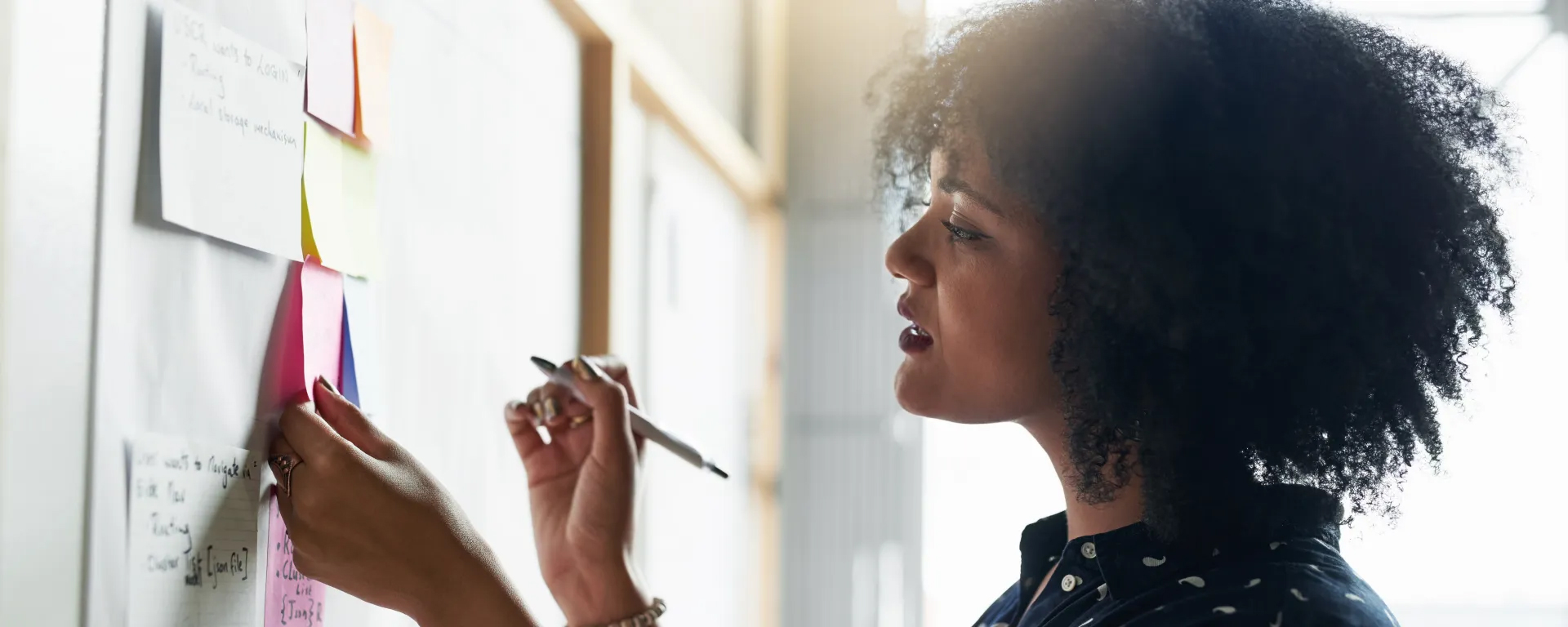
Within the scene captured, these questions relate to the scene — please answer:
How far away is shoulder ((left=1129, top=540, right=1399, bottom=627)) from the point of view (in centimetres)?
66

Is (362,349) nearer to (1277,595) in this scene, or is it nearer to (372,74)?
(372,74)

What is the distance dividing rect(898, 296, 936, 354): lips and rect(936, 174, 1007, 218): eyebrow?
89 millimetres

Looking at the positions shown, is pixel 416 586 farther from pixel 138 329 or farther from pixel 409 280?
pixel 409 280

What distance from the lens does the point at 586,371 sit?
968mm

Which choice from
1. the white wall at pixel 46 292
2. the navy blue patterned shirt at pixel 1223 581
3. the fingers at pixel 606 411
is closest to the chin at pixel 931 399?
the navy blue patterned shirt at pixel 1223 581

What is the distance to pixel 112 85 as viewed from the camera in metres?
0.62

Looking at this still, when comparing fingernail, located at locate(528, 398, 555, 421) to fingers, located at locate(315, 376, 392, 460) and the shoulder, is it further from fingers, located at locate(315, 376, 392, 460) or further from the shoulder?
the shoulder

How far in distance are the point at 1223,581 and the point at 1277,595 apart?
0.05 meters

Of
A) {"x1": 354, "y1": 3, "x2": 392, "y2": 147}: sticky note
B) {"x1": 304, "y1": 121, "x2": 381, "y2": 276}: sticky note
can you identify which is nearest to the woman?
{"x1": 304, "y1": 121, "x2": 381, "y2": 276}: sticky note

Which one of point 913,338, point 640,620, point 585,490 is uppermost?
point 913,338

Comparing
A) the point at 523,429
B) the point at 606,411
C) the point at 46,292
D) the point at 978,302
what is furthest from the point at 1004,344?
the point at 46,292

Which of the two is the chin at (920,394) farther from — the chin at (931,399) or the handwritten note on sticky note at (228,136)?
the handwritten note on sticky note at (228,136)

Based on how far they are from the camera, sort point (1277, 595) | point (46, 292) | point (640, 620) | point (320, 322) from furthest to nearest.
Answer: point (640, 620), point (320, 322), point (1277, 595), point (46, 292)

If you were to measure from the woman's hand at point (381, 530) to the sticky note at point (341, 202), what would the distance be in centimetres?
12
